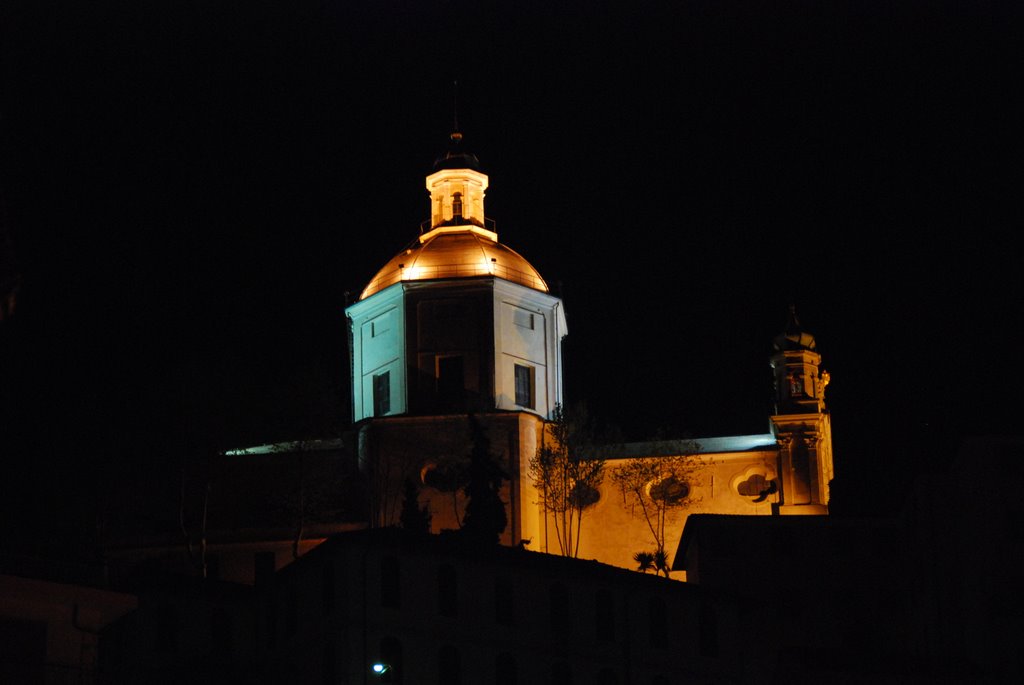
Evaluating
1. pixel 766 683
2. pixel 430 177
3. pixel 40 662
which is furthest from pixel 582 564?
pixel 430 177

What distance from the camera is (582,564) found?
64.0 meters

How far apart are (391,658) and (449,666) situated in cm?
168

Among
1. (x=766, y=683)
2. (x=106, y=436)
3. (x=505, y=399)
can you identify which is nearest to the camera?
(x=766, y=683)

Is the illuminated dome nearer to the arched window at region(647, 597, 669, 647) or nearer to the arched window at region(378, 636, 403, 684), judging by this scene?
the arched window at region(647, 597, 669, 647)

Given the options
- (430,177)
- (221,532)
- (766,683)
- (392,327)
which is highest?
(430,177)

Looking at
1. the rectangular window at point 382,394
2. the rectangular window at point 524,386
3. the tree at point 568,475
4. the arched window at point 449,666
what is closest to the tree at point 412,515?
the tree at point 568,475

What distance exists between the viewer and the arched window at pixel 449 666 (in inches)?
2296

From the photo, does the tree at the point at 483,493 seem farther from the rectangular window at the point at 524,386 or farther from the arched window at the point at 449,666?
the arched window at the point at 449,666

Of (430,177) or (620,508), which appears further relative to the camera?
(430,177)

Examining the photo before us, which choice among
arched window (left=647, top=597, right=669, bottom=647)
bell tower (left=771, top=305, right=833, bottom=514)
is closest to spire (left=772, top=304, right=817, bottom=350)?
bell tower (left=771, top=305, right=833, bottom=514)

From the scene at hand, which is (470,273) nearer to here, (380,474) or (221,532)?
(380,474)

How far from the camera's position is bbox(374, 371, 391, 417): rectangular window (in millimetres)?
87500

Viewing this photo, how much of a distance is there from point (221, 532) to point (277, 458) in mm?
6306

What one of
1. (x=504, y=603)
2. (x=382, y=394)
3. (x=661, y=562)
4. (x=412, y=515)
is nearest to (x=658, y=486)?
(x=661, y=562)
